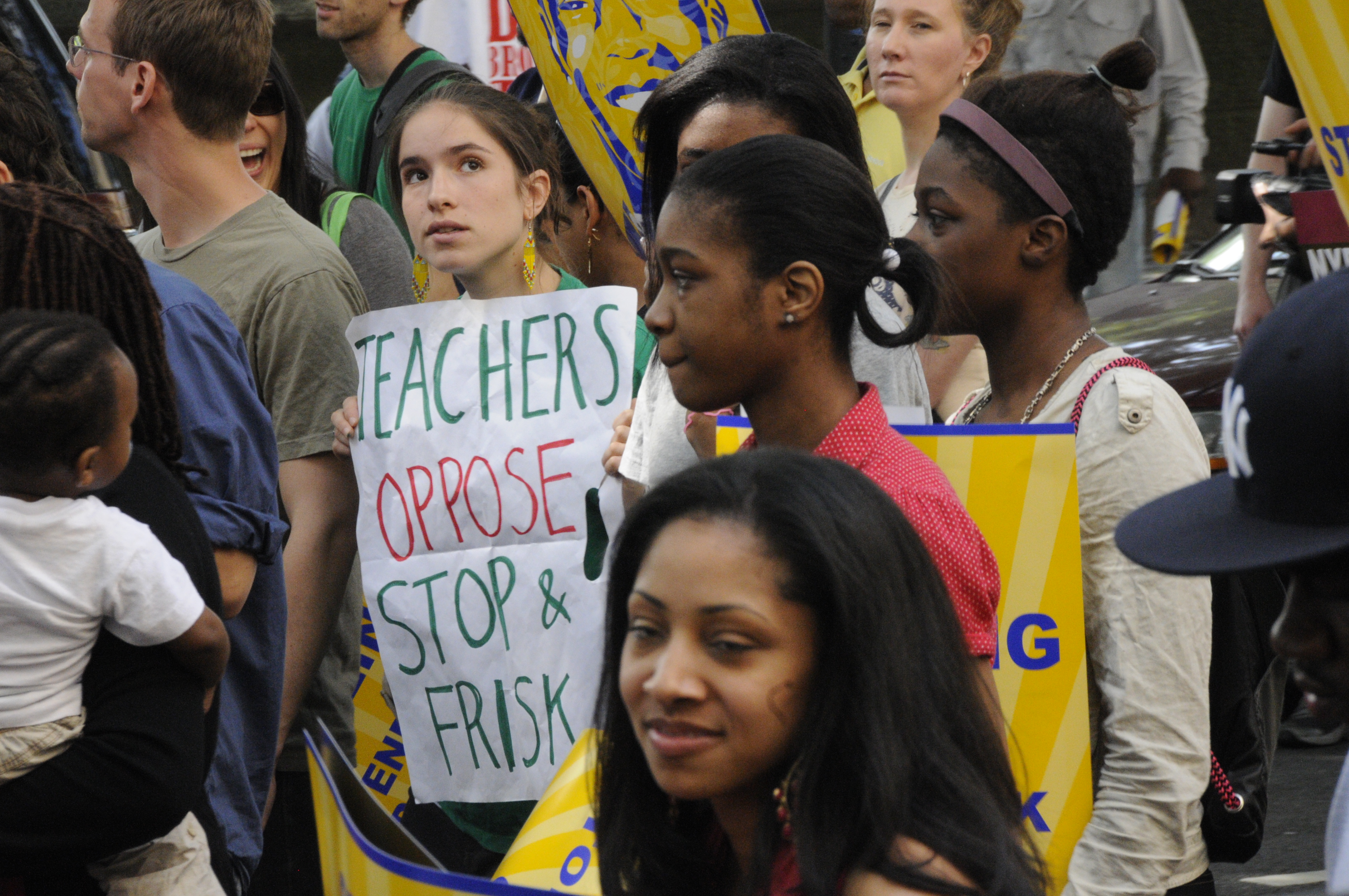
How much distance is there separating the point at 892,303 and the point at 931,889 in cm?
170

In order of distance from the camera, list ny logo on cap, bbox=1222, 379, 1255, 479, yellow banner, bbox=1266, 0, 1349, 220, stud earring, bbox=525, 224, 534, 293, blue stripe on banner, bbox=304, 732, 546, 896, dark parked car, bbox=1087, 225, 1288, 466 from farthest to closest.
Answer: dark parked car, bbox=1087, 225, 1288, 466
stud earring, bbox=525, 224, 534, 293
yellow banner, bbox=1266, 0, 1349, 220
ny logo on cap, bbox=1222, 379, 1255, 479
blue stripe on banner, bbox=304, 732, 546, 896

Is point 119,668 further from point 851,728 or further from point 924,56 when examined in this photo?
point 924,56

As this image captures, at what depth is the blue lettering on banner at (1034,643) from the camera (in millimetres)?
2447

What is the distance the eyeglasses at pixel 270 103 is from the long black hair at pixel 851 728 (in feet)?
10.3

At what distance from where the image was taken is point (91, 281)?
265 cm

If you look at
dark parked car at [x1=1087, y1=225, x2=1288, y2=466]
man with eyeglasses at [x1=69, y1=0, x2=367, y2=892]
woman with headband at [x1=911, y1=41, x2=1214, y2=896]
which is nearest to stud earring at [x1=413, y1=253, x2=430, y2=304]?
man with eyeglasses at [x1=69, y1=0, x2=367, y2=892]

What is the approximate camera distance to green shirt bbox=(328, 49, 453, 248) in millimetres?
5656

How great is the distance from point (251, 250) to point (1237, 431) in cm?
266

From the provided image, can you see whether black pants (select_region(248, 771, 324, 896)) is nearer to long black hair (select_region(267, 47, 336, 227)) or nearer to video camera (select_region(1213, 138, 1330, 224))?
long black hair (select_region(267, 47, 336, 227))

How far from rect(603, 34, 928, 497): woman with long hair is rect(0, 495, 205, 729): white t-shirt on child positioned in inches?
37.5

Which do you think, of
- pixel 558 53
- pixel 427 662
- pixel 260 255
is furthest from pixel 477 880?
pixel 558 53

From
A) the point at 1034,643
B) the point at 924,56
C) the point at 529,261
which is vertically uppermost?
the point at 924,56

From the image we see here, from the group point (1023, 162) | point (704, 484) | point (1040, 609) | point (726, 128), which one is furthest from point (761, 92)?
point (704, 484)

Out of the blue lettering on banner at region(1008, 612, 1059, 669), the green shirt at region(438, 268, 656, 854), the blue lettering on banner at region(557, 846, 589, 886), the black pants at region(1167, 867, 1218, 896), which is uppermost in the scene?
the blue lettering on banner at region(1008, 612, 1059, 669)
